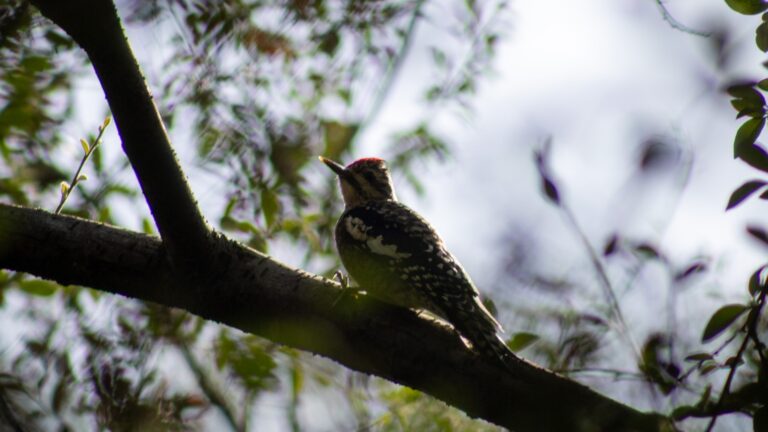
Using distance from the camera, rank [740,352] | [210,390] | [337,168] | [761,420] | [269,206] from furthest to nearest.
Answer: [337,168] → [210,390] → [269,206] → [761,420] → [740,352]

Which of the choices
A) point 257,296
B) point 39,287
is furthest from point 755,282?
point 39,287

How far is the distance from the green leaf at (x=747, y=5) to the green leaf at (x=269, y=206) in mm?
2432

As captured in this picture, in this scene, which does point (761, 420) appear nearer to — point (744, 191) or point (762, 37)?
point (744, 191)

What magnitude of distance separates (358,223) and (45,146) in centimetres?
201

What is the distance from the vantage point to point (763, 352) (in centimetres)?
275

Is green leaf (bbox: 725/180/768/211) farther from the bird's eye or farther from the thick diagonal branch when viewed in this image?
the bird's eye

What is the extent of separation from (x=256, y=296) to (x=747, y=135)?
1928mm

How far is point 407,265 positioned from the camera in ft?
16.3

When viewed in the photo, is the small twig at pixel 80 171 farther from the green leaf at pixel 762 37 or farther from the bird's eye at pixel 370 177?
the bird's eye at pixel 370 177

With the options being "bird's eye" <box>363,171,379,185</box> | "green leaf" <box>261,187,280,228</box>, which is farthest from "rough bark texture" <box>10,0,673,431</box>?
"bird's eye" <box>363,171,379,185</box>

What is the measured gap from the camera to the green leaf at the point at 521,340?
3562 millimetres

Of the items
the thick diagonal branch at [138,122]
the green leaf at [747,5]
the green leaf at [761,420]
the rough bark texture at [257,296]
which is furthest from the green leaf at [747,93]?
the thick diagonal branch at [138,122]

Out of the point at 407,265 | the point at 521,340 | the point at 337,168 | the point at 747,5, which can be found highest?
the point at 337,168

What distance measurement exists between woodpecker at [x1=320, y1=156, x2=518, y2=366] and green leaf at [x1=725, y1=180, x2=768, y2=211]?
118 centimetres
